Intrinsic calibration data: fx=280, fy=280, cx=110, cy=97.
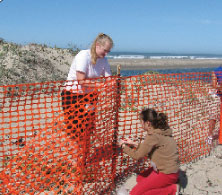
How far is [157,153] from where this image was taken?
3.38 metres

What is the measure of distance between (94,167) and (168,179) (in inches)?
38.5

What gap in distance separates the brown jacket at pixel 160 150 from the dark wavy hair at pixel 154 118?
60mm

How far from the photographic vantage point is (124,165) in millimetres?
4199

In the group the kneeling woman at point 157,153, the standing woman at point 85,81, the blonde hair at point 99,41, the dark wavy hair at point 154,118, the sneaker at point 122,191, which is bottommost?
the sneaker at point 122,191

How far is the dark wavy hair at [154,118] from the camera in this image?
3273 millimetres

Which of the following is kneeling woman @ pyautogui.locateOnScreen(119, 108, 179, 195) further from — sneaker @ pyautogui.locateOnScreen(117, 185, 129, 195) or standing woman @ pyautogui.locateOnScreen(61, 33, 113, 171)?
standing woman @ pyautogui.locateOnScreen(61, 33, 113, 171)

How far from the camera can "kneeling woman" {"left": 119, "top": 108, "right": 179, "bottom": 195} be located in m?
3.30

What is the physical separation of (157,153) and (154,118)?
449mm

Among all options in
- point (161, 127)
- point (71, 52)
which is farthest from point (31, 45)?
point (161, 127)

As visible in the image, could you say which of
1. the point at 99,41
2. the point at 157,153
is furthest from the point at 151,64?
the point at 157,153

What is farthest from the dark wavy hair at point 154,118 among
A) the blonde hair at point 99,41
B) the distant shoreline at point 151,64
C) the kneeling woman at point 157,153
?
the distant shoreline at point 151,64

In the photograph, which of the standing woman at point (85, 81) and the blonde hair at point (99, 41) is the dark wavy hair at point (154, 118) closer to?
the standing woman at point (85, 81)

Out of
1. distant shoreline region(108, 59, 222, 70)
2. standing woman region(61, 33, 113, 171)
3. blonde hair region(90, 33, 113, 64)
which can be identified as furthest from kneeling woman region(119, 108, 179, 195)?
distant shoreline region(108, 59, 222, 70)

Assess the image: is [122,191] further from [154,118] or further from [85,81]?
[85,81]
